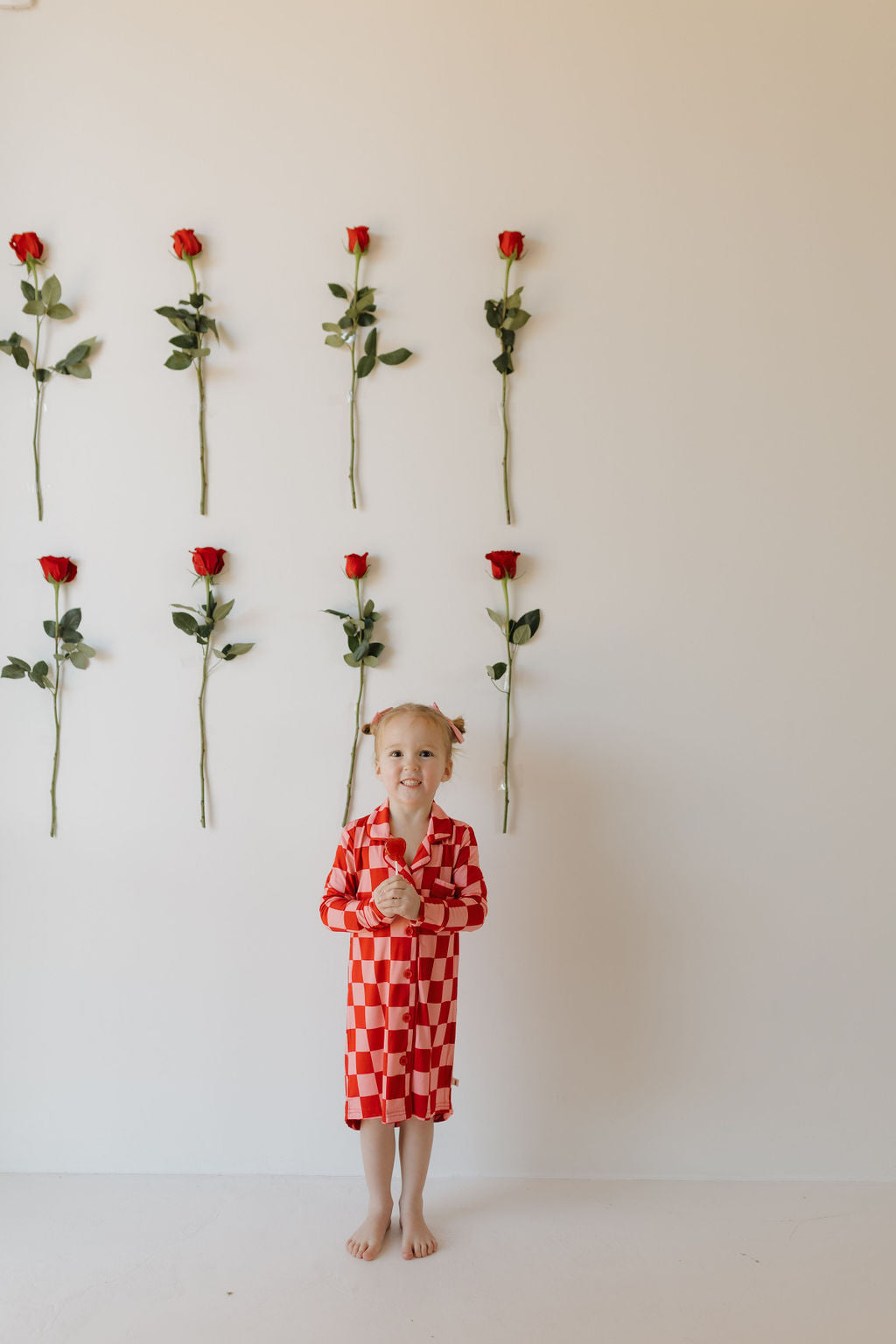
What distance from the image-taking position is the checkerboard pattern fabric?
1.89m

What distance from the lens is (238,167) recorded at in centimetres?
224

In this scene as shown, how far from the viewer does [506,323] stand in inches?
87.1

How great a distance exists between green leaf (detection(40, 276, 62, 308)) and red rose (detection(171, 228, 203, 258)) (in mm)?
268

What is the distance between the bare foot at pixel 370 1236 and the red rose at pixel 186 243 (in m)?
1.90

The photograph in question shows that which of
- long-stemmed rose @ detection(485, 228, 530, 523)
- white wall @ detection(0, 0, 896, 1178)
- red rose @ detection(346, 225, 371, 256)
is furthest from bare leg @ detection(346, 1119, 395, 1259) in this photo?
red rose @ detection(346, 225, 371, 256)

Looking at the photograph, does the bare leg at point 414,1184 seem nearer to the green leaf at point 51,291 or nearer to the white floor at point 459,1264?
the white floor at point 459,1264

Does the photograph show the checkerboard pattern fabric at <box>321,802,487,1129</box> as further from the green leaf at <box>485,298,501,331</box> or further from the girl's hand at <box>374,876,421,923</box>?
the green leaf at <box>485,298,501,331</box>

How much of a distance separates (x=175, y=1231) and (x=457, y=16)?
96.5 inches

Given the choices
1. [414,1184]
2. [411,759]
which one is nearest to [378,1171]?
[414,1184]

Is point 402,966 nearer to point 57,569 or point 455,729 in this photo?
point 455,729

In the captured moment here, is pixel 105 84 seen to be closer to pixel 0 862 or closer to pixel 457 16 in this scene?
pixel 457 16

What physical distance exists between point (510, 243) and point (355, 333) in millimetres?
366

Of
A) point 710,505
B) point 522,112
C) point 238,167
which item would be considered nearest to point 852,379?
point 710,505

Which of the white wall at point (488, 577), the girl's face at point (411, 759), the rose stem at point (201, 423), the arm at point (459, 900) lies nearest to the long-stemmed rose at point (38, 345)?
the white wall at point (488, 577)
